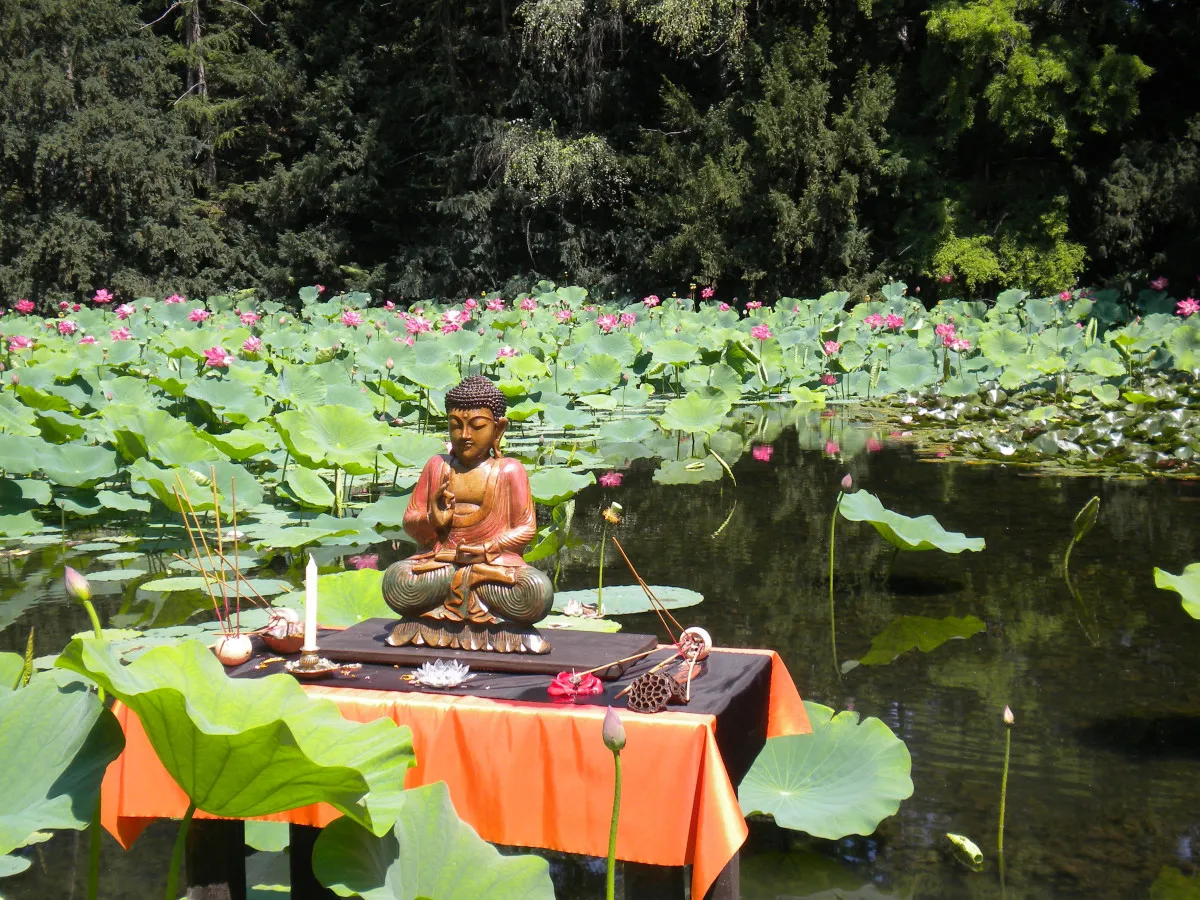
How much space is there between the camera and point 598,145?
1691 centimetres

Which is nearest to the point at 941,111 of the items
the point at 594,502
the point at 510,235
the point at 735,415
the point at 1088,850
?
the point at 510,235

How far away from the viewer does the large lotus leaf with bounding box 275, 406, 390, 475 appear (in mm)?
4719

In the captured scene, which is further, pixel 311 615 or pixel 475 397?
pixel 475 397

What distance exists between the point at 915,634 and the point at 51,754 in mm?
2636

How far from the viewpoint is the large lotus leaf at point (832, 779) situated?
6.74 feet

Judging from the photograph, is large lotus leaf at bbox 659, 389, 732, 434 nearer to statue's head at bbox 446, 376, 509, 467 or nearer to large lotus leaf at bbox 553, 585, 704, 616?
large lotus leaf at bbox 553, 585, 704, 616

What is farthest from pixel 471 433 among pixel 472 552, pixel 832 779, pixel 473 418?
pixel 832 779

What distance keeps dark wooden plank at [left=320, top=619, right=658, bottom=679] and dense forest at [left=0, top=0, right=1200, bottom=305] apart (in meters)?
13.4

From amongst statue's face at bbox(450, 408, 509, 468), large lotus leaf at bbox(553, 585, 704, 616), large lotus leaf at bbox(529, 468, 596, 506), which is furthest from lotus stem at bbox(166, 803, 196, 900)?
large lotus leaf at bbox(529, 468, 596, 506)

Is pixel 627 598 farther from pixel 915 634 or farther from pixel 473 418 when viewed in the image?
pixel 473 418

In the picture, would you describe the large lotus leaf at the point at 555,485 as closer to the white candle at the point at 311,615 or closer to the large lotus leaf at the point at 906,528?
the large lotus leaf at the point at 906,528

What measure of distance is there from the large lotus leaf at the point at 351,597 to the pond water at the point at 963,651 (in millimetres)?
603

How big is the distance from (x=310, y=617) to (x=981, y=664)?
77.8 inches

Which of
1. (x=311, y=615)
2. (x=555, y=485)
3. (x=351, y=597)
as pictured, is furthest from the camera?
(x=555, y=485)
